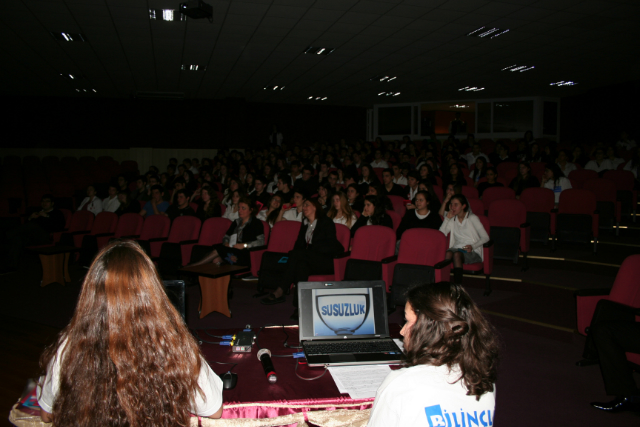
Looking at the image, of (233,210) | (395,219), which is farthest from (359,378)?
(233,210)

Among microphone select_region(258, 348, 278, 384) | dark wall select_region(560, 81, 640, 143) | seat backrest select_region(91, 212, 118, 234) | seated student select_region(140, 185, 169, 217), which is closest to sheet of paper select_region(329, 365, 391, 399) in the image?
microphone select_region(258, 348, 278, 384)

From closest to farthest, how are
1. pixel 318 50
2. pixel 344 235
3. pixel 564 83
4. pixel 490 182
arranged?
1. pixel 344 235
2. pixel 490 182
3. pixel 318 50
4. pixel 564 83

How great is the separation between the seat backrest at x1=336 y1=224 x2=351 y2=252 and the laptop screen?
268cm

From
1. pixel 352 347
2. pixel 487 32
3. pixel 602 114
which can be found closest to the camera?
pixel 352 347

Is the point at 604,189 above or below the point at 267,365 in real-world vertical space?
above

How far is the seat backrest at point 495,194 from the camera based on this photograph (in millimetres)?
6078

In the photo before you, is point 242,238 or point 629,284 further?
point 242,238

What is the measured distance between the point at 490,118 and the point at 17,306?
1413 centimetres

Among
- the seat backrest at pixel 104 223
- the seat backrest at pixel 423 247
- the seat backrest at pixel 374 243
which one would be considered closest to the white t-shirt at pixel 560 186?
the seat backrest at pixel 423 247

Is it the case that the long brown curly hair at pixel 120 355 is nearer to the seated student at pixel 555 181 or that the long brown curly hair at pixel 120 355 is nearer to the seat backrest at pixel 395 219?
the seat backrest at pixel 395 219

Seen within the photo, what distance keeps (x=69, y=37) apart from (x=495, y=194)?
7.36 meters

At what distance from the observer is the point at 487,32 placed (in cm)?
693

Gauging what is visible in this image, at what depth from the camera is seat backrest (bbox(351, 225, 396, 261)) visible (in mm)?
4438

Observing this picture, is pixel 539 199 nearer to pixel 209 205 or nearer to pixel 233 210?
pixel 233 210
